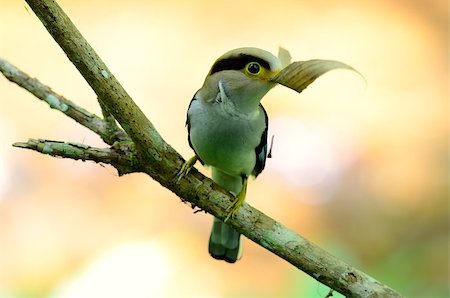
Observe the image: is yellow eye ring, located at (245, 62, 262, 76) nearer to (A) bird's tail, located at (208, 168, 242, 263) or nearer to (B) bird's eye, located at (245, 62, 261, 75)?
(B) bird's eye, located at (245, 62, 261, 75)

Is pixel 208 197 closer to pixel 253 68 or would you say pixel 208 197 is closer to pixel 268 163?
pixel 253 68

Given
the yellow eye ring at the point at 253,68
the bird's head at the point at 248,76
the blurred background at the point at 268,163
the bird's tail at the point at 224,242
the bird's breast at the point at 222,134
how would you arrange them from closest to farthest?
the bird's head at the point at 248,76 → the yellow eye ring at the point at 253,68 → the bird's breast at the point at 222,134 → the bird's tail at the point at 224,242 → the blurred background at the point at 268,163

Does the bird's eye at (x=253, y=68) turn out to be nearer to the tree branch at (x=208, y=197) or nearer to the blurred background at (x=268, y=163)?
the tree branch at (x=208, y=197)

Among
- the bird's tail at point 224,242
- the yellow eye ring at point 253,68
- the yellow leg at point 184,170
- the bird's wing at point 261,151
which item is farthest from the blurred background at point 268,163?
the yellow eye ring at point 253,68

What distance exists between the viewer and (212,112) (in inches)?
60.5

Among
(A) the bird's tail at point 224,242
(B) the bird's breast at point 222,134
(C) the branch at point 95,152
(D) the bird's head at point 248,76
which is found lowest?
(C) the branch at point 95,152

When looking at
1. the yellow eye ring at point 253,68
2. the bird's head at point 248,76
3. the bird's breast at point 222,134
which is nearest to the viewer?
the bird's head at point 248,76

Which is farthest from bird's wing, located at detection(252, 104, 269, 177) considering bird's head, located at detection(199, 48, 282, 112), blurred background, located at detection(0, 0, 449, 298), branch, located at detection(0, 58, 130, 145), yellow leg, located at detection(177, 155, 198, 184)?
blurred background, located at detection(0, 0, 449, 298)

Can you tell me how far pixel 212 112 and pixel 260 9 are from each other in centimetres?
256

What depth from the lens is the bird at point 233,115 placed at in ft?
4.70

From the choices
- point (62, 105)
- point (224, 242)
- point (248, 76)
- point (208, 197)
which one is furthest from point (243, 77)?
point (224, 242)

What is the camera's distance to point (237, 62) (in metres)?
1.46

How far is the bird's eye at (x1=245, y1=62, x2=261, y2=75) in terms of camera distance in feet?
4.67

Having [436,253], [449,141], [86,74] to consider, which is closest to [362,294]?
[86,74]
